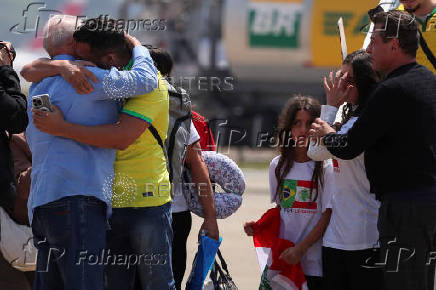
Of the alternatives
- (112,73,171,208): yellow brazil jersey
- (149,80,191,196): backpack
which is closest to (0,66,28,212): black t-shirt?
(112,73,171,208): yellow brazil jersey

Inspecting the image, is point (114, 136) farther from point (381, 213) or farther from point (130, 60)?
point (381, 213)

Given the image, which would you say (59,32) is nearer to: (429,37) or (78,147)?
(78,147)

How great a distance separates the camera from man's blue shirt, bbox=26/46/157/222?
362 centimetres

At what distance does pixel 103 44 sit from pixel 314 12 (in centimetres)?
1945

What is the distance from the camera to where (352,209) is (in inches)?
178

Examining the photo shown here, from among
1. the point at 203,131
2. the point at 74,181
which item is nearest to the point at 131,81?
the point at 74,181

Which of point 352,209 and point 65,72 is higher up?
point 65,72

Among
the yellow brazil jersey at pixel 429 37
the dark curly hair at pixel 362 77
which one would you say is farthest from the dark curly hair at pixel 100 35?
the yellow brazil jersey at pixel 429 37

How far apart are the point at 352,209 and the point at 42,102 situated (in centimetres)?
188

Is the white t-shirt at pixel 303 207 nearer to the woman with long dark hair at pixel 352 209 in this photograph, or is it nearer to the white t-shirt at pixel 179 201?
the woman with long dark hair at pixel 352 209

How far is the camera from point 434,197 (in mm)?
3943

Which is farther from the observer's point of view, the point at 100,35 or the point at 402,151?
the point at 402,151

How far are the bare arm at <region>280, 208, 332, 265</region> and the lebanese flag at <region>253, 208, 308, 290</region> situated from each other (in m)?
0.06

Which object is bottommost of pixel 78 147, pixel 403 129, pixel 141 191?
pixel 141 191
